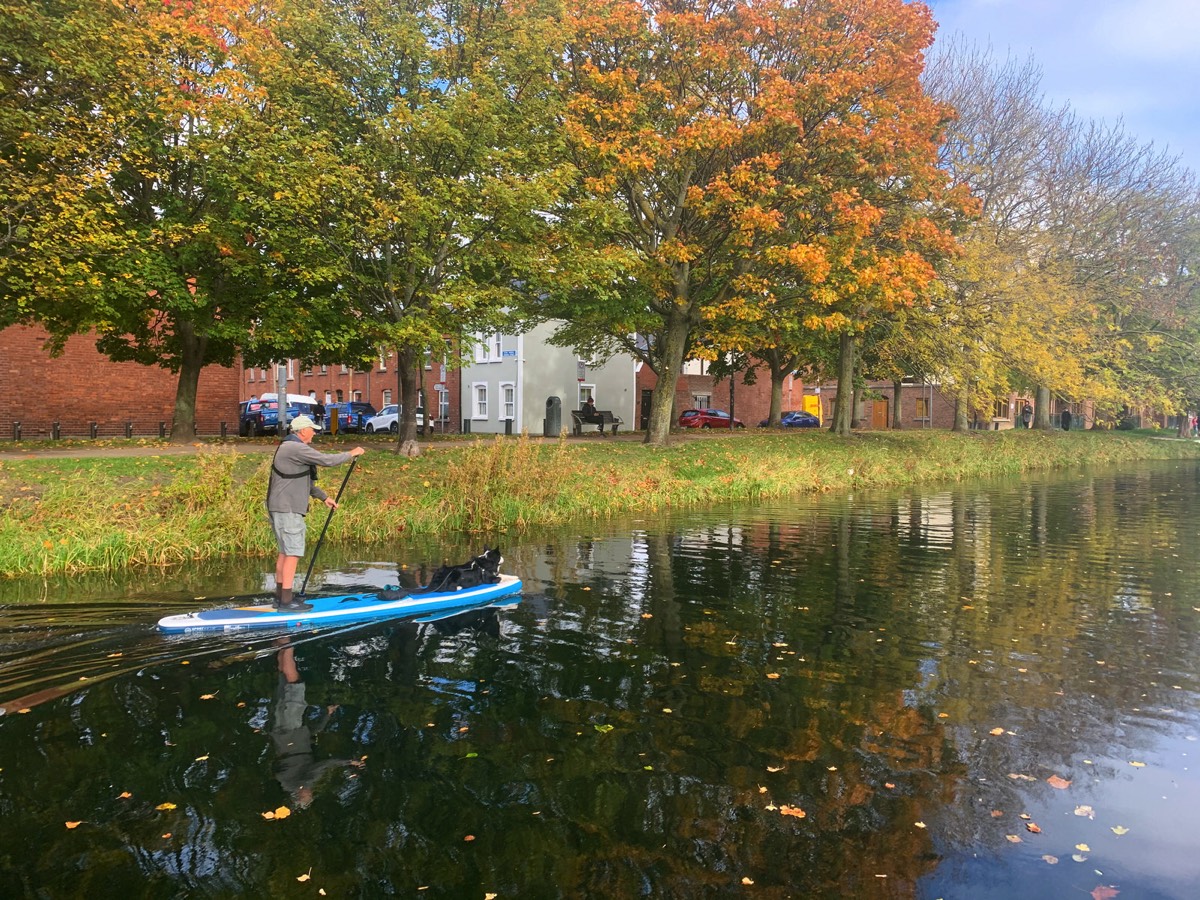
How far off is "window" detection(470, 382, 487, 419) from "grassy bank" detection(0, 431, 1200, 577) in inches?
760

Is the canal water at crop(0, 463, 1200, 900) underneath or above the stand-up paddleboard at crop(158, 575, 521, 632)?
underneath

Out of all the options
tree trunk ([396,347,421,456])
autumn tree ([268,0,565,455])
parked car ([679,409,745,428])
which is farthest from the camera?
parked car ([679,409,745,428])

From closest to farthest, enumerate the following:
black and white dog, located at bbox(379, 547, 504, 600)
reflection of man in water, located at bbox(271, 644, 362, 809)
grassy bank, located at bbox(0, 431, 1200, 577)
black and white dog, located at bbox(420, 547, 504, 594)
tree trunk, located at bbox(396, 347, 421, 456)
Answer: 1. reflection of man in water, located at bbox(271, 644, 362, 809)
2. black and white dog, located at bbox(379, 547, 504, 600)
3. black and white dog, located at bbox(420, 547, 504, 594)
4. grassy bank, located at bbox(0, 431, 1200, 577)
5. tree trunk, located at bbox(396, 347, 421, 456)

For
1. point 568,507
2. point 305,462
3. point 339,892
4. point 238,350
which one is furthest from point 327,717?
point 238,350

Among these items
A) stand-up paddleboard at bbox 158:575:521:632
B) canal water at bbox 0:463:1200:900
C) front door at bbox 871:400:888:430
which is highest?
front door at bbox 871:400:888:430

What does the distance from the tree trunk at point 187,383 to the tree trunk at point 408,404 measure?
20.3ft

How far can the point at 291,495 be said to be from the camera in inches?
376

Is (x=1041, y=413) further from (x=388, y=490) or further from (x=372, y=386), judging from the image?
(x=388, y=490)

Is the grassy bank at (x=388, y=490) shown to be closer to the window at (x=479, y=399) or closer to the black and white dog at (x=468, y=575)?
the black and white dog at (x=468, y=575)

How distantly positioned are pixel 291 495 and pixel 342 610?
4.42 ft

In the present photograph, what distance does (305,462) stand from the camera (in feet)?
31.1

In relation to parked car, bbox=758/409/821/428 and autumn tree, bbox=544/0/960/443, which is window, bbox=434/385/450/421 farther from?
autumn tree, bbox=544/0/960/443

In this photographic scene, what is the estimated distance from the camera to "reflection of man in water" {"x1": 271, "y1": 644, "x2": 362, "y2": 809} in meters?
5.43

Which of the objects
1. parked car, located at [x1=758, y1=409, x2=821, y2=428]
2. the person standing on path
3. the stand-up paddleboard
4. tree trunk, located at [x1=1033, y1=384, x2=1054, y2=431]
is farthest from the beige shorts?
parked car, located at [x1=758, y1=409, x2=821, y2=428]
